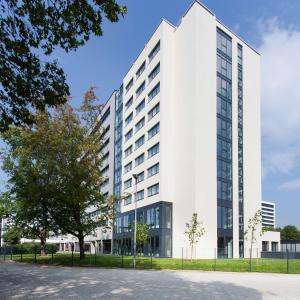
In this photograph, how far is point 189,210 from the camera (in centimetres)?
5419

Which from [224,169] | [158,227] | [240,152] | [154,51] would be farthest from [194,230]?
[154,51]

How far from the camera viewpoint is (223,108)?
5956 centimetres

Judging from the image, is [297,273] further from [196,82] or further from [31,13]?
[196,82]

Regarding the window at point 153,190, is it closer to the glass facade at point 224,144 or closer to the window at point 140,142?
the window at point 140,142

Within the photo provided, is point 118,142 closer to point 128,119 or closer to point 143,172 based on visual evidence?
point 128,119

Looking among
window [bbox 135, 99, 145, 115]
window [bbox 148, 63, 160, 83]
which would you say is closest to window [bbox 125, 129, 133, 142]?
window [bbox 135, 99, 145, 115]

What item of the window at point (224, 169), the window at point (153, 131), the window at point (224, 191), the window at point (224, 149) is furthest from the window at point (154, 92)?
the window at point (224, 191)

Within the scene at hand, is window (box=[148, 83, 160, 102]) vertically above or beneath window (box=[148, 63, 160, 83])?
beneath

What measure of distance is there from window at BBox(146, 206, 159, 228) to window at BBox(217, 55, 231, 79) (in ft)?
65.4

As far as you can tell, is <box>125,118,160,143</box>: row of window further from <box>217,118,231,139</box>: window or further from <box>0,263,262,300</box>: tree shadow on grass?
<box>0,263,262,300</box>: tree shadow on grass

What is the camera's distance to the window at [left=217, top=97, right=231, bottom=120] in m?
59.0

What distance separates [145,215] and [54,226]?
857 inches

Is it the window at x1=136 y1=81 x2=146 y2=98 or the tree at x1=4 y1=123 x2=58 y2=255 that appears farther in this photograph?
the window at x1=136 y1=81 x2=146 y2=98

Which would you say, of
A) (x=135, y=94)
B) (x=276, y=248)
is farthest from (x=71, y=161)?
(x=276, y=248)
